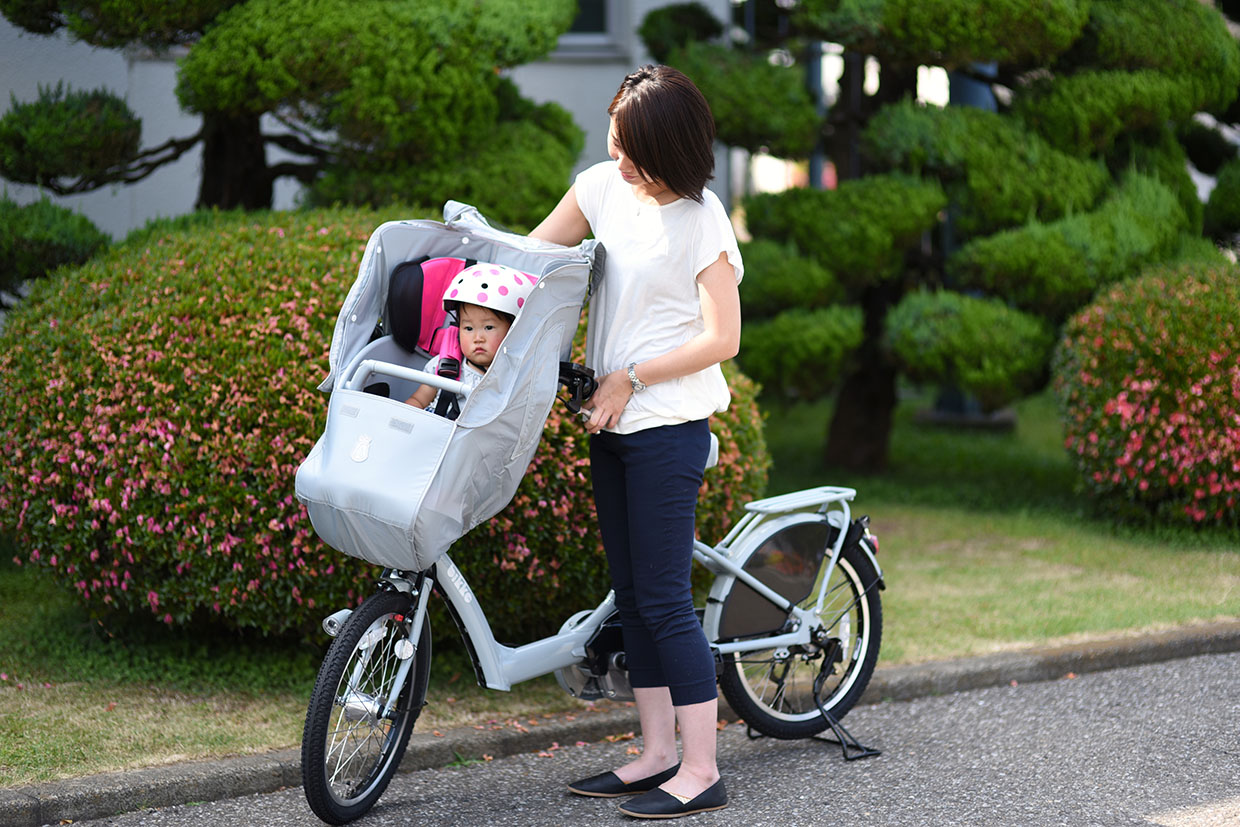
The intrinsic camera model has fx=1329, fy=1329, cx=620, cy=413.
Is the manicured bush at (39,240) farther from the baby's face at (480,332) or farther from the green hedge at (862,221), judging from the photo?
the green hedge at (862,221)

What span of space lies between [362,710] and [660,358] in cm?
115

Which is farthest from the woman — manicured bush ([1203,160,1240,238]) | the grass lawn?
manicured bush ([1203,160,1240,238])

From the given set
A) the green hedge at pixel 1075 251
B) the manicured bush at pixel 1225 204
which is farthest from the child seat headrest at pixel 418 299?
the manicured bush at pixel 1225 204

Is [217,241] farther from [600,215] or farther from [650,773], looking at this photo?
[650,773]

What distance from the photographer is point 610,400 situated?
3.28m

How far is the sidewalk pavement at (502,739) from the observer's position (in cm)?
350

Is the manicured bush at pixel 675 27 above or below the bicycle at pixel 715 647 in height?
above

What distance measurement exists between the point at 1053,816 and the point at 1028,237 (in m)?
4.13

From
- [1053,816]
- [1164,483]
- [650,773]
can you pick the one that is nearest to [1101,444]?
[1164,483]

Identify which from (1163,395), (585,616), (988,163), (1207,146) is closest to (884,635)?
(585,616)

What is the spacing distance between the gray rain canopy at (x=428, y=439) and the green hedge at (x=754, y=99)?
13.2 ft

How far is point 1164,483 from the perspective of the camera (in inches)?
253

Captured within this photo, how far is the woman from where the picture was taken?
3.21 metres

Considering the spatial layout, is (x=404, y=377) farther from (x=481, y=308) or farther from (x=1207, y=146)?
(x=1207, y=146)
